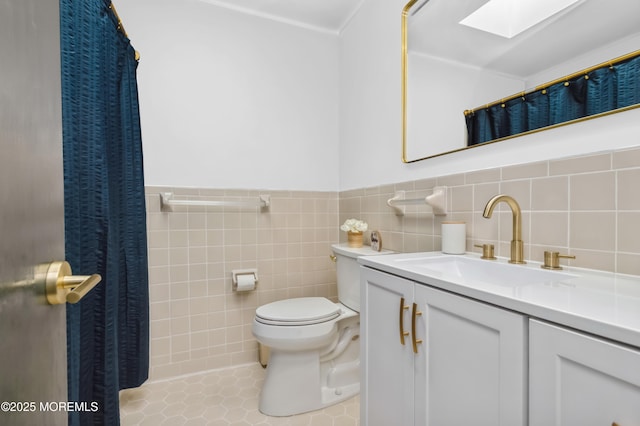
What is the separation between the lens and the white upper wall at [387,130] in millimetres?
892

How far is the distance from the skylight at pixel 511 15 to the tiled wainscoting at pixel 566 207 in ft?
1.60

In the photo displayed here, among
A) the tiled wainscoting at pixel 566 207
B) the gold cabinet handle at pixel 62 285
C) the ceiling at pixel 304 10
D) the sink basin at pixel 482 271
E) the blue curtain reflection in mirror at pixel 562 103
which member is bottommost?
the sink basin at pixel 482 271

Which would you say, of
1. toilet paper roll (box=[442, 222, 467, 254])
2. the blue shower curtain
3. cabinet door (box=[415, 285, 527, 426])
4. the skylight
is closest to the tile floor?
the blue shower curtain

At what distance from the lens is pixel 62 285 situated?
0.46m

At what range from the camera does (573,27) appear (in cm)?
94

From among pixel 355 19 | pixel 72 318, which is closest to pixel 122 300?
pixel 72 318

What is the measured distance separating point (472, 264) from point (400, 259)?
0.26 metres

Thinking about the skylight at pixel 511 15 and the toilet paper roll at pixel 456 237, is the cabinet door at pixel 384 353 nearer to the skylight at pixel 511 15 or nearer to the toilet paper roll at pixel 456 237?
the toilet paper roll at pixel 456 237

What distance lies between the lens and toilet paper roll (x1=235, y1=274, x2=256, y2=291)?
1.94 m

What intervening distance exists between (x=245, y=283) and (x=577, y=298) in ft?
5.50

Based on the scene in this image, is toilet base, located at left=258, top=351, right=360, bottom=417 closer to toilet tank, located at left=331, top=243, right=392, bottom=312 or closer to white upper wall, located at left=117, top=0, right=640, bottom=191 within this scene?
toilet tank, located at left=331, top=243, right=392, bottom=312

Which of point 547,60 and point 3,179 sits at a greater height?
point 547,60

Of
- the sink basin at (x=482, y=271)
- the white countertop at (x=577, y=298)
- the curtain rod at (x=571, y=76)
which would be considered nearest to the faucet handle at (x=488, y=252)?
the sink basin at (x=482, y=271)

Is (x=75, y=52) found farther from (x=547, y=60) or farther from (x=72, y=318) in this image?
(x=547, y=60)
